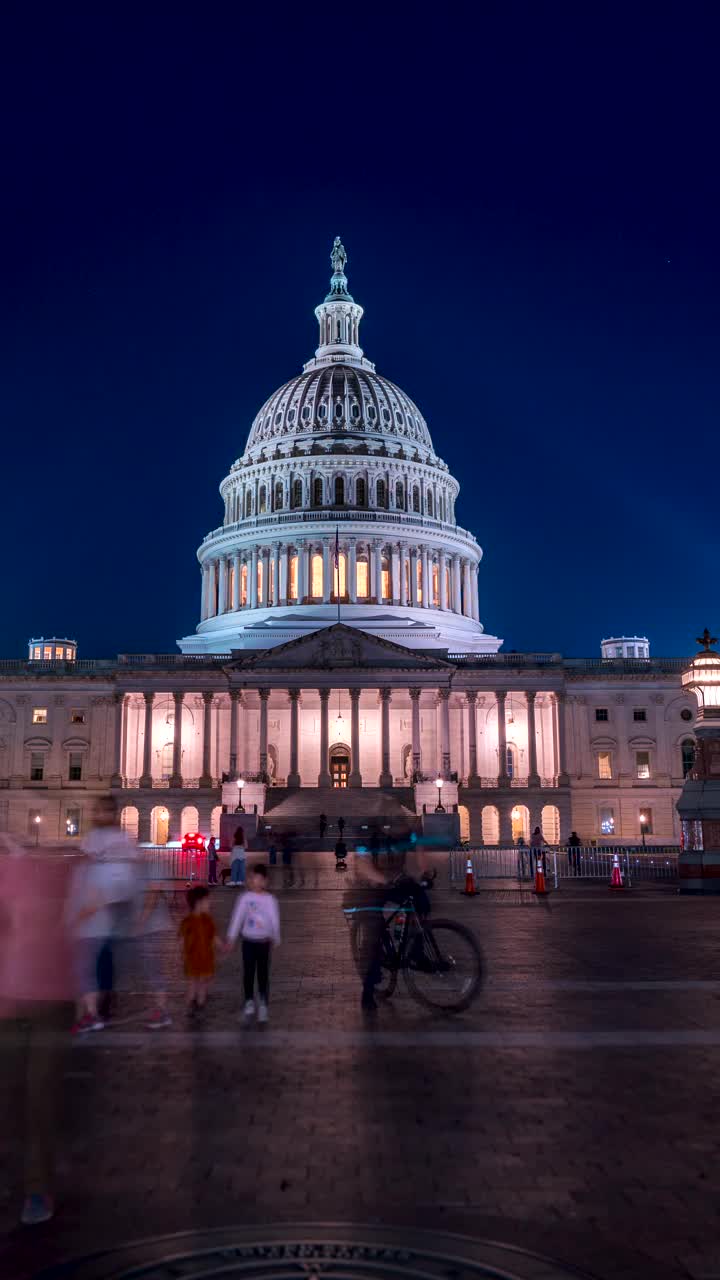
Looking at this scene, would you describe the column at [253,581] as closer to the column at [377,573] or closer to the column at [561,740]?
the column at [377,573]

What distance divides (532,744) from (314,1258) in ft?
295

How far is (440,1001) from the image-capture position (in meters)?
16.0

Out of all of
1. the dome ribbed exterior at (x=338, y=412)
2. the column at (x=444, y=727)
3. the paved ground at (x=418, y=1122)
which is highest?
the dome ribbed exterior at (x=338, y=412)

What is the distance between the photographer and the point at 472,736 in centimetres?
9612

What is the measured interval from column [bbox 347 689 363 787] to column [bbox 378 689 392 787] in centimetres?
185

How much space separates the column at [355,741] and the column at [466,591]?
30.3 metres

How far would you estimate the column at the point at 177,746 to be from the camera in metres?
94.5

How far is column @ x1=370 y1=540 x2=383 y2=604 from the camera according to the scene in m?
113

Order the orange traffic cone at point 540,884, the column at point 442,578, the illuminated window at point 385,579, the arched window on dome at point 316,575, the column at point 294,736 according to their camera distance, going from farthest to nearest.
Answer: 1. the column at point 442,578
2. the illuminated window at point 385,579
3. the arched window on dome at point 316,575
4. the column at point 294,736
5. the orange traffic cone at point 540,884

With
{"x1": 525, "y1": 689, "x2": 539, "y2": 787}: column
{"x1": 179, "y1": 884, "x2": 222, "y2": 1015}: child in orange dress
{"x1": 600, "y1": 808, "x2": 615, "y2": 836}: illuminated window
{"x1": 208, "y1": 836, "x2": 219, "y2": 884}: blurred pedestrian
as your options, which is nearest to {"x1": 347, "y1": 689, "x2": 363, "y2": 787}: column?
{"x1": 525, "y1": 689, "x2": 539, "y2": 787}: column

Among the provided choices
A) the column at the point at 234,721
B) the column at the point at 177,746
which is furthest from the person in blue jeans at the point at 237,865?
the column at the point at 177,746

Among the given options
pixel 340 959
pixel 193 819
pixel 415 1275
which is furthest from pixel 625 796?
pixel 415 1275

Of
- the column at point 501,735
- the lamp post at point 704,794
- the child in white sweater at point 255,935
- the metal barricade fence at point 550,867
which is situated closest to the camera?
the child in white sweater at point 255,935

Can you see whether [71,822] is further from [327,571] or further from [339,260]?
[339,260]
